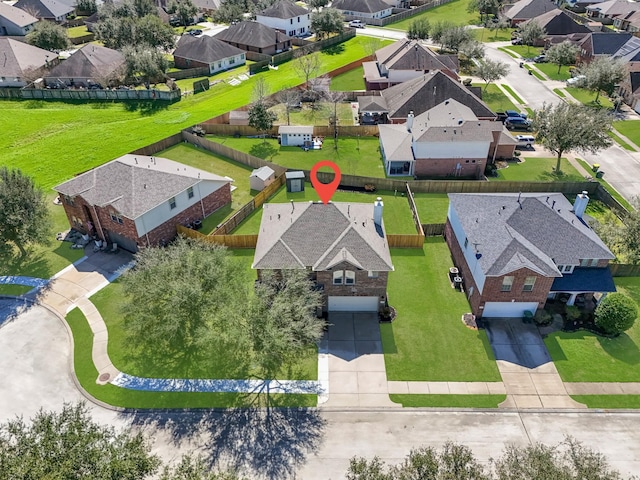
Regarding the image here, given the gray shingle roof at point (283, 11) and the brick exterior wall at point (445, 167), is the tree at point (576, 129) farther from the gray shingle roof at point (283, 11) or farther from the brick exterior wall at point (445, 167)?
the gray shingle roof at point (283, 11)

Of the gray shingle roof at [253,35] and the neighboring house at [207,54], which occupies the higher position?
the gray shingle roof at [253,35]

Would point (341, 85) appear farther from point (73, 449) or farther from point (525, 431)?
point (73, 449)

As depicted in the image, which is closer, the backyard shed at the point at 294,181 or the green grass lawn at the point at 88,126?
the backyard shed at the point at 294,181

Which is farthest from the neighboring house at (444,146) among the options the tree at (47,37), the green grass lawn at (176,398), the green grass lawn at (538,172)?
the tree at (47,37)

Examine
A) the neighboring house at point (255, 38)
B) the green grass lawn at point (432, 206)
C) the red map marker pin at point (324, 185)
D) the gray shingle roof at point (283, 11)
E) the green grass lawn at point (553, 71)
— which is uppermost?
the gray shingle roof at point (283, 11)

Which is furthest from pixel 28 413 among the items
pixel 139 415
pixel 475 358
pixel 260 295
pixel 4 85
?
pixel 4 85

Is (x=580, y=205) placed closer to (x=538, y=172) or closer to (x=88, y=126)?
(x=538, y=172)

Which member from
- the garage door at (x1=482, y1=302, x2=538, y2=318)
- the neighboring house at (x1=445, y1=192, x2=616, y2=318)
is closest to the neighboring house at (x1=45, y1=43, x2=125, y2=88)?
the neighboring house at (x1=445, y1=192, x2=616, y2=318)

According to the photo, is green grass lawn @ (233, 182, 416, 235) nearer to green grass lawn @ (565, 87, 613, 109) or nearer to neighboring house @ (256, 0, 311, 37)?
green grass lawn @ (565, 87, 613, 109)
